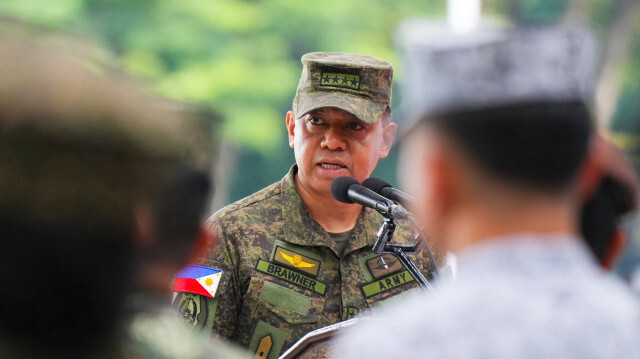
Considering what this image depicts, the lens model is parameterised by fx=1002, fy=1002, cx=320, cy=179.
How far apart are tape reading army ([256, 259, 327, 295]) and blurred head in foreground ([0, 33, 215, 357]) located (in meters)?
2.41

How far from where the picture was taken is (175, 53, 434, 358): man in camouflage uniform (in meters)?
3.53

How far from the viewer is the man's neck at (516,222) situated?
4.39 ft

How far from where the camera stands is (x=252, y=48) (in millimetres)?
13148

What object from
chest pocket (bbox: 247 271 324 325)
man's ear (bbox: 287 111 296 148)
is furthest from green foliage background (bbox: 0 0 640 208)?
chest pocket (bbox: 247 271 324 325)

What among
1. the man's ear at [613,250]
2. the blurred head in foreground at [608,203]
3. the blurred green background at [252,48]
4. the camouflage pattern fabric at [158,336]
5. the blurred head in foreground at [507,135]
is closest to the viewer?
the camouflage pattern fabric at [158,336]

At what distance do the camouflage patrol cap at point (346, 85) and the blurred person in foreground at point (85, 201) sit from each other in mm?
2535

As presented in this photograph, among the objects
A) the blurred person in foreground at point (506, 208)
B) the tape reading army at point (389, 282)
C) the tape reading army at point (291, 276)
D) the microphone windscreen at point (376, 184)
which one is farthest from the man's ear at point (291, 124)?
the blurred person in foreground at point (506, 208)

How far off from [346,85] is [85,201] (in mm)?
2752

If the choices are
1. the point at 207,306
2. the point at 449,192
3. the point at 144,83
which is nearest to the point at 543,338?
the point at 449,192

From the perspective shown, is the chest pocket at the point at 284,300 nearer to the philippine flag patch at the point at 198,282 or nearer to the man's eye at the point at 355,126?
the philippine flag patch at the point at 198,282

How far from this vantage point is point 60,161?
1136 mm

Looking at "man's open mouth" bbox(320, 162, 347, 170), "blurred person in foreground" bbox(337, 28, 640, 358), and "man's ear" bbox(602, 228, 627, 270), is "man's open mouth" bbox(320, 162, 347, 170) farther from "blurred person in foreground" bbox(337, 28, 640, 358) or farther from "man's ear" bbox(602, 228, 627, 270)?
"blurred person in foreground" bbox(337, 28, 640, 358)

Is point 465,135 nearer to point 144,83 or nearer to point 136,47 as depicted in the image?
point 144,83

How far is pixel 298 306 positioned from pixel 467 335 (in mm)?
2345
